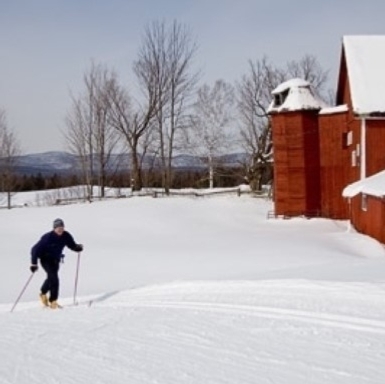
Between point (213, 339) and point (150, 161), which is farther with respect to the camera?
point (150, 161)

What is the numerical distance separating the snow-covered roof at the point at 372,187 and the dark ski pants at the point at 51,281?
13.0 metres

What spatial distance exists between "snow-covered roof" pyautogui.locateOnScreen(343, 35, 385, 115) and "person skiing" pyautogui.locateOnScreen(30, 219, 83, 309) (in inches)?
690

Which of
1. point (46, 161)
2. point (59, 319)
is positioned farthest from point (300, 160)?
point (46, 161)

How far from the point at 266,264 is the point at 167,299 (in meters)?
7.44

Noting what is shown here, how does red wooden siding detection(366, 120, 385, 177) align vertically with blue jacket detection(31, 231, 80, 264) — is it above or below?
above

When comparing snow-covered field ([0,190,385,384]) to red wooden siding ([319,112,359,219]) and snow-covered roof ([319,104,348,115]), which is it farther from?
snow-covered roof ([319,104,348,115])

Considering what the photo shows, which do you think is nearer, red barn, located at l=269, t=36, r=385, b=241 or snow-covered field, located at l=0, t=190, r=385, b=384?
snow-covered field, located at l=0, t=190, r=385, b=384

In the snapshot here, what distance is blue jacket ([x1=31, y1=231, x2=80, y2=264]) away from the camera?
34.9ft

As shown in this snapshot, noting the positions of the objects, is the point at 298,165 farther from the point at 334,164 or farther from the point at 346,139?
the point at 346,139

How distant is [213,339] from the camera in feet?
21.0

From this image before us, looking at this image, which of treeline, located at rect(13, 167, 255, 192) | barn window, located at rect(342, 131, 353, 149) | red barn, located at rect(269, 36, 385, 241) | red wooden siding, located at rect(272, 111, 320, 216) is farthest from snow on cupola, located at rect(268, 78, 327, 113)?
treeline, located at rect(13, 167, 255, 192)

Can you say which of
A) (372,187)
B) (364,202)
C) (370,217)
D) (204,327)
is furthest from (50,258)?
(364,202)

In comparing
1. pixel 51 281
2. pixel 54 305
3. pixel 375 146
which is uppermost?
pixel 375 146

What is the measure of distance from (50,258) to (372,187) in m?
14.2
